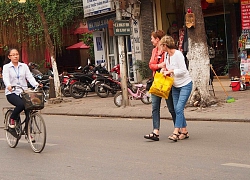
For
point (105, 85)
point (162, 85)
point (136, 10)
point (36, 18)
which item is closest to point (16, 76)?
point (162, 85)

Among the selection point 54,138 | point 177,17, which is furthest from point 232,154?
point 177,17

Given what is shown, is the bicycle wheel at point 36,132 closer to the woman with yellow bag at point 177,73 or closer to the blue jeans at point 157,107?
the blue jeans at point 157,107

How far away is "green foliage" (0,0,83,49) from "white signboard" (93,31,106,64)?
149cm

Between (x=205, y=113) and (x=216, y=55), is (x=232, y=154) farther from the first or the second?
(x=216, y=55)

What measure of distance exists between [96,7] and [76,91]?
460 centimetres

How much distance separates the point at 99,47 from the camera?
2425cm

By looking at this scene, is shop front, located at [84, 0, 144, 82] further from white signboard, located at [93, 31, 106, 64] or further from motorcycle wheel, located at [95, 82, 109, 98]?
motorcycle wheel, located at [95, 82, 109, 98]

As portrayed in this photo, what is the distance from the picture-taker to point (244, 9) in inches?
706

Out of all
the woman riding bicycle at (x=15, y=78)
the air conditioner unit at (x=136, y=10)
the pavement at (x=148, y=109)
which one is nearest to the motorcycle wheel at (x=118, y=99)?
the pavement at (x=148, y=109)

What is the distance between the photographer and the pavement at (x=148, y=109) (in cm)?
1184

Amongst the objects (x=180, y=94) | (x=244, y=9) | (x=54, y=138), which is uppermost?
(x=244, y=9)

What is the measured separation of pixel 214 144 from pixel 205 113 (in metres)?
3.64

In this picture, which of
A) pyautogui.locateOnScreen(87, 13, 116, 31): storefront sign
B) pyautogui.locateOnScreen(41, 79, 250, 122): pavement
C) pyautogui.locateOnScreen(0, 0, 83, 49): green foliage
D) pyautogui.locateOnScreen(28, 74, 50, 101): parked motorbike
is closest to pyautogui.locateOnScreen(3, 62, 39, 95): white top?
pyautogui.locateOnScreen(41, 79, 250, 122): pavement

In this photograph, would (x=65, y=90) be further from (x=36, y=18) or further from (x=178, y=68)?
(x=178, y=68)
